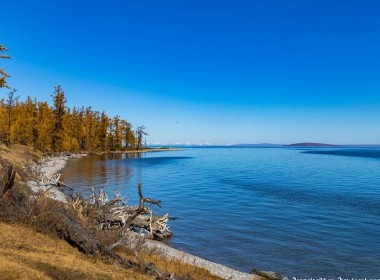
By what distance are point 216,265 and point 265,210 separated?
17279 millimetres

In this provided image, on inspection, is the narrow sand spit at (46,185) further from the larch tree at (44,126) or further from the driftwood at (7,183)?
the larch tree at (44,126)

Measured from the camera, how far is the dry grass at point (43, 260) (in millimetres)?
9061

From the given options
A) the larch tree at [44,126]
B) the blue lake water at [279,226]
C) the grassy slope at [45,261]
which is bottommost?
the blue lake water at [279,226]

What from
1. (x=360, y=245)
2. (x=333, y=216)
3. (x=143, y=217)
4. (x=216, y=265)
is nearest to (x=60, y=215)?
(x=216, y=265)

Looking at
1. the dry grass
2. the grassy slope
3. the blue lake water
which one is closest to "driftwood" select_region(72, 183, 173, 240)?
the blue lake water

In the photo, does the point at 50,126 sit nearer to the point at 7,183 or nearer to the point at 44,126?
the point at 44,126

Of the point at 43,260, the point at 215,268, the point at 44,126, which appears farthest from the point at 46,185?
the point at 44,126

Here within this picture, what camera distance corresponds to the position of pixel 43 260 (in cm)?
996

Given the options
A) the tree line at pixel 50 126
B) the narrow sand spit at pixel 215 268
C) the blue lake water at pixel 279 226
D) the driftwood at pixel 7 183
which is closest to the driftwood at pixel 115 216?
the blue lake water at pixel 279 226

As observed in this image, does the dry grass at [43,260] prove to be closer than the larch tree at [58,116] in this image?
Yes

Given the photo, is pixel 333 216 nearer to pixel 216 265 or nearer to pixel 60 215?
pixel 216 265

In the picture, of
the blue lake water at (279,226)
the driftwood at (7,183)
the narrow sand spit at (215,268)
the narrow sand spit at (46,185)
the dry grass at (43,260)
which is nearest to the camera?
the dry grass at (43,260)

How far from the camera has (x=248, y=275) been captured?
1628 cm

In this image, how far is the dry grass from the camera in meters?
9.06
